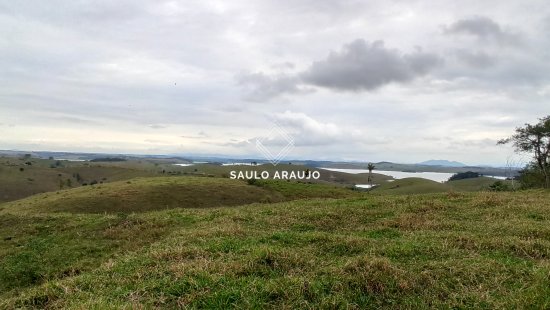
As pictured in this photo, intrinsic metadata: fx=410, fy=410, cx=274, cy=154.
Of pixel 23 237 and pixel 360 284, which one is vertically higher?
pixel 360 284

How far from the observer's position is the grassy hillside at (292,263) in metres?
7.96

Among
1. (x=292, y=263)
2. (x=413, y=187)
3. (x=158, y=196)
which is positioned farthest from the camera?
(x=413, y=187)

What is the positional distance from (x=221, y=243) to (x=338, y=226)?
6.62 meters

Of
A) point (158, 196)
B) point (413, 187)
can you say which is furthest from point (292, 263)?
point (413, 187)

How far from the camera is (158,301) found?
306 inches

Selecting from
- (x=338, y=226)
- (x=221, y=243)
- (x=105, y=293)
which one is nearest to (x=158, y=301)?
(x=105, y=293)

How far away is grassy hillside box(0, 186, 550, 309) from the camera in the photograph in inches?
314

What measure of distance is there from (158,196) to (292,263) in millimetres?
37006

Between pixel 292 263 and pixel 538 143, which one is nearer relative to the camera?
pixel 292 263

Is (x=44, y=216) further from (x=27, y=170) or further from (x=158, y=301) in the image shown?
(x=27, y=170)

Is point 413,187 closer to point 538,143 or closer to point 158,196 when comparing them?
point 538,143

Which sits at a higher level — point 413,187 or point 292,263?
point 292,263

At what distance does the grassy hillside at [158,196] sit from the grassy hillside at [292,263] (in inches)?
781

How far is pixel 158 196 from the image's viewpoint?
147 ft
